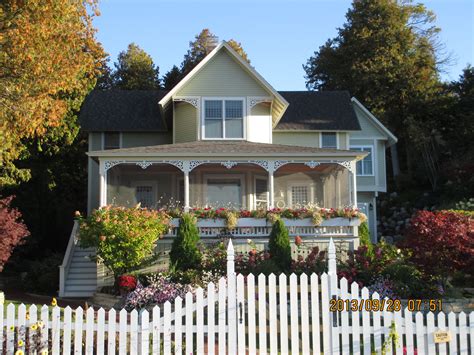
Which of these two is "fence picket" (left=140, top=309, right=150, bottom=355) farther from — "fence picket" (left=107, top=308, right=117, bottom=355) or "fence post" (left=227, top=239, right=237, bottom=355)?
"fence post" (left=227, top=239, right=237, bottom=355)

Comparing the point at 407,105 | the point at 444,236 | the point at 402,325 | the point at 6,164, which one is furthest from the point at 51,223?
the point at 407,105

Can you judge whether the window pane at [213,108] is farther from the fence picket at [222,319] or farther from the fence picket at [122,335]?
the fence picket at [122,335]

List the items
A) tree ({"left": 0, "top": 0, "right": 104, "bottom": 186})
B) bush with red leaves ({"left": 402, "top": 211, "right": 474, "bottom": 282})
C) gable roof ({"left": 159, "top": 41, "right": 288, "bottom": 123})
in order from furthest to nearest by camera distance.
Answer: gable roof ({"left": 159, "top": 41, "right": 288, "bottom": 123}) < tree ({"left": 0, "top": 0, "right": 104, "bottom": 186}) < bush with red leaves ({"left": 402, "top": 211, "right": 474, "bottom": 282})

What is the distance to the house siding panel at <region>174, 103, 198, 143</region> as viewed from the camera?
23.9m

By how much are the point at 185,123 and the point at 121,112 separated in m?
4.40

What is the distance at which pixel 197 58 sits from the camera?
145 feet

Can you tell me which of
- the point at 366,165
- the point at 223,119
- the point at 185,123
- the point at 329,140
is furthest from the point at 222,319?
the point at 366,165

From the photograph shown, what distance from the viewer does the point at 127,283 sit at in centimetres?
1642

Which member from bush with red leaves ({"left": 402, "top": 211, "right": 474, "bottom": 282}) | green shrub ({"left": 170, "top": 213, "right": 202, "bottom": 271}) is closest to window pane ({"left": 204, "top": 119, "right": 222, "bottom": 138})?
green shrub ({"left": 170, "top": 213, "right": 202, "bottom": 271})

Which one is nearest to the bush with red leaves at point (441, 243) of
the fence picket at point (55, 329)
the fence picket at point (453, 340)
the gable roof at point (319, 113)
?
the fence picket at point (453, 340)

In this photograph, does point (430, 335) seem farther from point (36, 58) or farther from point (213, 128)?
point (213, 128)

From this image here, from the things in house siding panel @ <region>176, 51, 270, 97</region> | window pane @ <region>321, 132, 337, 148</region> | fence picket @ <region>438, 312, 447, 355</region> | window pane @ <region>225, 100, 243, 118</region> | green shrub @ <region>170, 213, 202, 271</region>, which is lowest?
fence picket @ <region>438, 312, 447, 355</region>

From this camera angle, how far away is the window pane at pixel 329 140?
88.1 ft

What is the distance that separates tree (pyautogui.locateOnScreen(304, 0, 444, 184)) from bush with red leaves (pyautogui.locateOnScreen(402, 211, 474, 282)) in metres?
24.1
